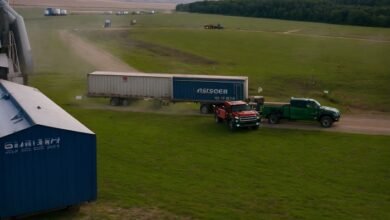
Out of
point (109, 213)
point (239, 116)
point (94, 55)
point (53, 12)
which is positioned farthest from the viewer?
point (53, 12)

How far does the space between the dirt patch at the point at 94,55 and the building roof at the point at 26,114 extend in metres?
48.0

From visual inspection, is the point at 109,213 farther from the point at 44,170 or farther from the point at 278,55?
the point at 278,55

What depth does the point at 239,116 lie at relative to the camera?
42219 mm

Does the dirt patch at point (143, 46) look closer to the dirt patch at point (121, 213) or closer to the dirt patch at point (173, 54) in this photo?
the dirt patch at point (173, 54)

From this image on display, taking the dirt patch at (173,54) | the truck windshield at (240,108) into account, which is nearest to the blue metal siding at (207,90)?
the truck windshield at (240,108)

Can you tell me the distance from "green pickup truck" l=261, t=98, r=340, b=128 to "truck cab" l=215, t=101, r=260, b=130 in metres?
2.47

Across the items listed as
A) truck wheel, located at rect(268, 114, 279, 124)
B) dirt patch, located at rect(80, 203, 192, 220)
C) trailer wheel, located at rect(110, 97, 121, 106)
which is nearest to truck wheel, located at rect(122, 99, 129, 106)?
trailer wheel, located at rect(110, 97, 121, 106)

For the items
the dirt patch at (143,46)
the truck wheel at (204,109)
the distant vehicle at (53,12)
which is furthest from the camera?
the distant vehicle at (53,12)

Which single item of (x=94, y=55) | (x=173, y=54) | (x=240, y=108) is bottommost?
(x=240, y=108)

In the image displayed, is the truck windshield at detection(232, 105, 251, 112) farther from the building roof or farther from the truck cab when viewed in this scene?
the building roof

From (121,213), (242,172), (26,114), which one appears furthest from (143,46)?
(121,213)

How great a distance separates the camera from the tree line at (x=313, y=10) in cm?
12938

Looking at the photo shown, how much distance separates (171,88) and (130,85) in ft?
14.8

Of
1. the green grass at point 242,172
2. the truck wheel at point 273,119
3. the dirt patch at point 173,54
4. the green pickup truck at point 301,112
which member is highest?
the dirt patch at point 173,54
